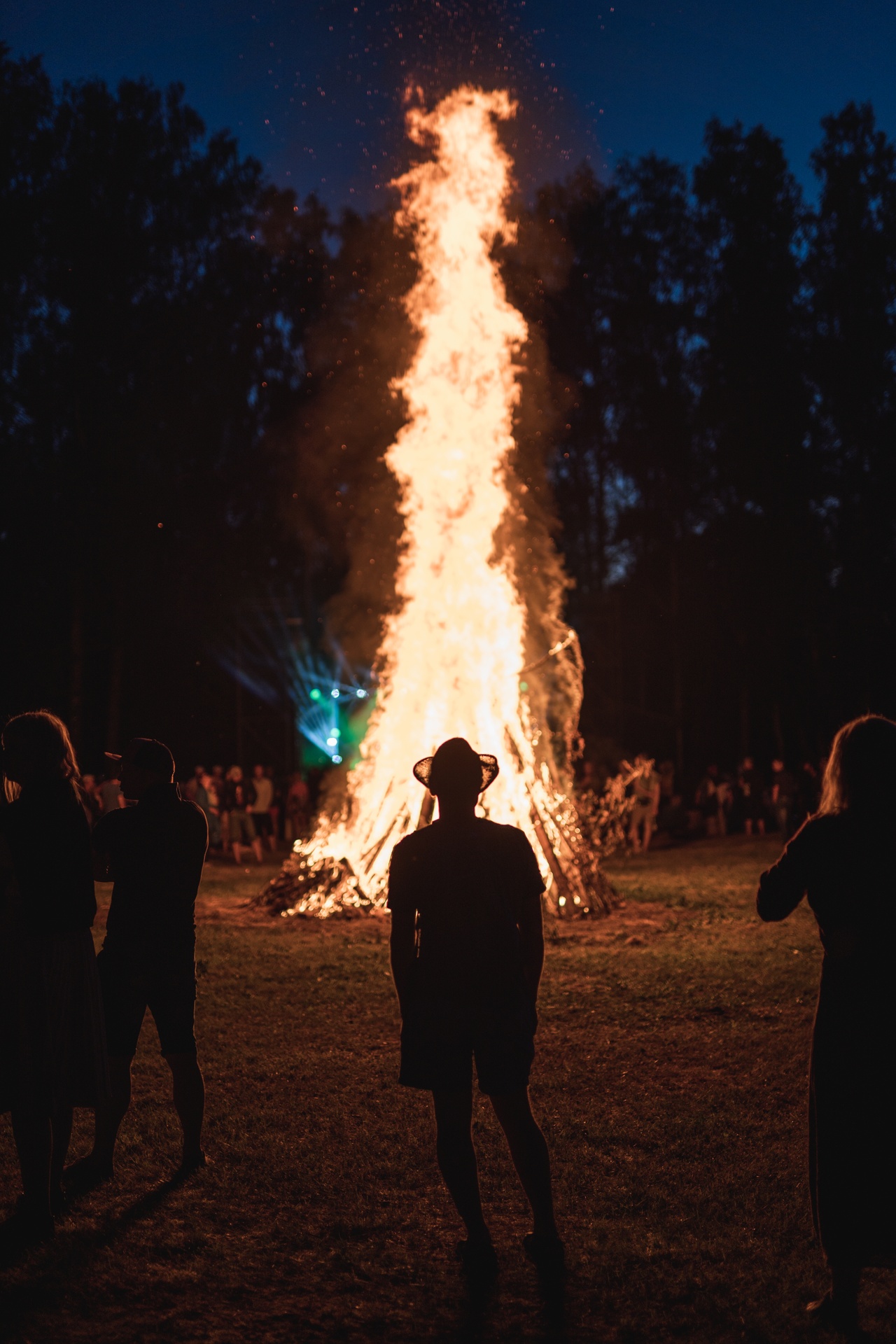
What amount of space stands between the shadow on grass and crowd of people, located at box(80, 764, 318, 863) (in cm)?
1125

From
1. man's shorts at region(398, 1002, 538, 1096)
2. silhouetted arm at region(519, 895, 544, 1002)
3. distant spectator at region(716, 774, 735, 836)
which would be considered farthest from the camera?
distant spectator at region(716, 774, 735, 836)

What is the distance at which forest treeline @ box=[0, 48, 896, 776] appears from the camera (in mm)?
21984

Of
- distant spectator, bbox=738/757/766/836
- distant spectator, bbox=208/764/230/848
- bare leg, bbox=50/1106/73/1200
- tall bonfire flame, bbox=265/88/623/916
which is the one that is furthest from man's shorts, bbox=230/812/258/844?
bare leg, bbox=50/1106/73/1200

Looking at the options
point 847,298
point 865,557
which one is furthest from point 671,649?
point 847,298

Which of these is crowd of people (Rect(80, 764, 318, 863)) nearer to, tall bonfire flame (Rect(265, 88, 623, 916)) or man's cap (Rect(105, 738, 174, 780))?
tall bonfire flame (Rect(265, 88, 623, 916))

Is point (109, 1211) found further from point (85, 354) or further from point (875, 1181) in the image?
point (85, 354)

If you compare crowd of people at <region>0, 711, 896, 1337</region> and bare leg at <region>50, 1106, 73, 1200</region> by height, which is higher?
crowd of people at <region>0, 711, 896, 1337</region>

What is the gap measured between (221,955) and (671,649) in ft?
72.3

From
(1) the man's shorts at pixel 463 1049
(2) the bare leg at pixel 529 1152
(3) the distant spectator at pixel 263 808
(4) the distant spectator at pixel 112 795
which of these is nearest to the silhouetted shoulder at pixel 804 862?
(1) the man's shorts at pixel 463 1049

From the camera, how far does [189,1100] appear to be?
4.46 meters

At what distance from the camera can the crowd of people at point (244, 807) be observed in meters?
16.8

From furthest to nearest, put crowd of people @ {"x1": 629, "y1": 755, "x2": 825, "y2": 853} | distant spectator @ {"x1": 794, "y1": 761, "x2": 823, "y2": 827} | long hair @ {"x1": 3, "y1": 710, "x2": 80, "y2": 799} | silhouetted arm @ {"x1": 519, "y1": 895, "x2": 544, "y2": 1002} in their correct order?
1. crowd of people @ {"x1": 629, "y1": 755, "x2": 825, "y2": 853}
2. distant spectator @ {"x1": 794, "y1": 761, "x2": 823, "y2": 827}
3. long hair @ {"x1": 3, "y1": 710, "x2": 80, "y2": 799}
4. silhouetted arm @ {"x1": 519, "y1": 895, "x2": 544, "y2": 1002}

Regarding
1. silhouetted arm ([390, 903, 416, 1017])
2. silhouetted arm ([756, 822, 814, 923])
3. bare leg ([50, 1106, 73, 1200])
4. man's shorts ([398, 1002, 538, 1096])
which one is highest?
silhouetted arm ([756, 822, 814, 923])

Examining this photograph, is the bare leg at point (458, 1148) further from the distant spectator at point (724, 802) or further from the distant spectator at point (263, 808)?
the distant spectator at point (724, 802)
